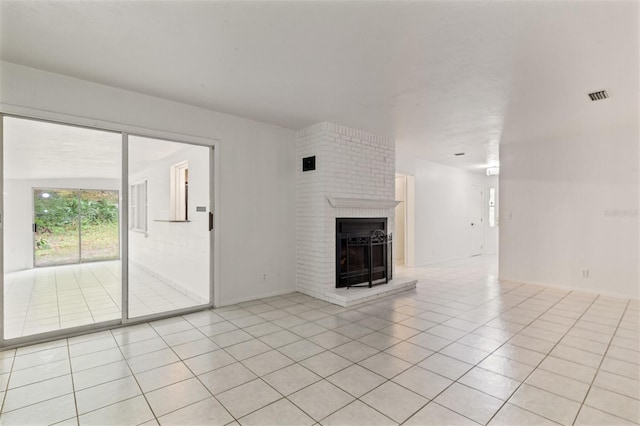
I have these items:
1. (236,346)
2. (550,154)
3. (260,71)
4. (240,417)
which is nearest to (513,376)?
(240,417)

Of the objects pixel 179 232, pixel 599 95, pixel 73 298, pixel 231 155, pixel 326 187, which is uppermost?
pixel 599 95

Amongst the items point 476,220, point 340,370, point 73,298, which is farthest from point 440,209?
point 73,298

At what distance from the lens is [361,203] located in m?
4.82

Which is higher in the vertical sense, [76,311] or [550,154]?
[550,154]

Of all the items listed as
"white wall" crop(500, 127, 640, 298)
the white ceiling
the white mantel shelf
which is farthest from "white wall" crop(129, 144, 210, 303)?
"white wall" crop(500, 127, 640, 298)

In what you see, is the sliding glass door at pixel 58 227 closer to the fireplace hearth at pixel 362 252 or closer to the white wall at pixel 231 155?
the white wall at pixel 231 155

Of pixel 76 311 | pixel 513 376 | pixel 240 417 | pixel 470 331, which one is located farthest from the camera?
pixel 76 311

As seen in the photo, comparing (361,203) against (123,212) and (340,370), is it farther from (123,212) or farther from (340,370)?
(123,212)

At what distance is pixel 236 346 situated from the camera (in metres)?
2.87

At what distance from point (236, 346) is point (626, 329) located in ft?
13.6

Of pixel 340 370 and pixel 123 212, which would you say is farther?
pixel 123 212

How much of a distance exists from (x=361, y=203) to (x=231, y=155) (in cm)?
207

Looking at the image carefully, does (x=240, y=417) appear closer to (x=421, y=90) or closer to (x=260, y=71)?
(x=260, y=71)

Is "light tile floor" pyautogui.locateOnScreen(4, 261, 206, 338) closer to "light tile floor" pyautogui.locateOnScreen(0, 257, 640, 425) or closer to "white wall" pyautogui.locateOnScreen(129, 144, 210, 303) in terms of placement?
"white wall" pyautogui.locateOnScreen(129, 144, 210, 303)
